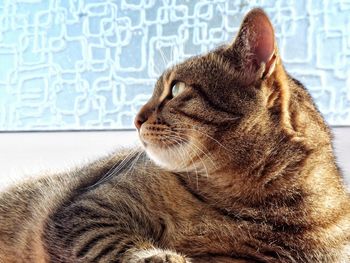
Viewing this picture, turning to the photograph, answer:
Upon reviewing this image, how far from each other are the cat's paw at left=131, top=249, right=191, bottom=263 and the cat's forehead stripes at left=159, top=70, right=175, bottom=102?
34 centimetres

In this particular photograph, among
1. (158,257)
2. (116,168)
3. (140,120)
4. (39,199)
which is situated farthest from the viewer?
→ (39,199)

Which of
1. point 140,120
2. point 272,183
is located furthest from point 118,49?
point 272,183

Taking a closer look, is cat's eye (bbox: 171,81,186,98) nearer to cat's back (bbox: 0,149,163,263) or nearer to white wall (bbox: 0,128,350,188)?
cat's back (bbox: 0,149,163,263)

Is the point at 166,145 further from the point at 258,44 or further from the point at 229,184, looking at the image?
the point at 258,44

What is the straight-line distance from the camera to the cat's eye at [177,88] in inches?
45.8

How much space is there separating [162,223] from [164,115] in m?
0.22

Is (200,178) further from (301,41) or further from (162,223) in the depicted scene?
(301,41)

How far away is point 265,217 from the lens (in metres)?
1.03

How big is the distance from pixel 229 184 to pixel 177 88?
0.24 metres

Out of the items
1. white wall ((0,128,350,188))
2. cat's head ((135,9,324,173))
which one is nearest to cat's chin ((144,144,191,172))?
cat's head ((135,9,324,173))

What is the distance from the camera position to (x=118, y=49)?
187 cm

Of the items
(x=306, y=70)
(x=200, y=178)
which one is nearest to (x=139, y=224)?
(x=200, y=178)

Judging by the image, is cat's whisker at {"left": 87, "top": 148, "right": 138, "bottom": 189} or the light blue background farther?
the light blue background

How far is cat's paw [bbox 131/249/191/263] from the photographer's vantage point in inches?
36.6
